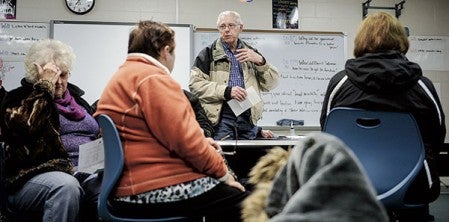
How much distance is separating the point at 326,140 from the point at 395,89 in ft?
3.88

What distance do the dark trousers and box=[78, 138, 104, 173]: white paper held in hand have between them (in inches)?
15.9

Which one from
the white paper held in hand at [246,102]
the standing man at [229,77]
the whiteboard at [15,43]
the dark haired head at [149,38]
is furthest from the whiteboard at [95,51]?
the dark haired head at [149,38]

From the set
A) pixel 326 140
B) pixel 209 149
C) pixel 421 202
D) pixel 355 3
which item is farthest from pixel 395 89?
pixel 355 3

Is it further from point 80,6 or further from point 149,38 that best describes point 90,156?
point 80,6

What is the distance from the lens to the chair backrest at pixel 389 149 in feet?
5.11

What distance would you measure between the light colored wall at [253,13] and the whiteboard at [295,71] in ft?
0.60

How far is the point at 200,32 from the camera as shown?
4.64 meters

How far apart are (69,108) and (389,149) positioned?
4.58 feet

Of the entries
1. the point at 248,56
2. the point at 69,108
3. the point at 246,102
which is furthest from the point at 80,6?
the point at 69,108

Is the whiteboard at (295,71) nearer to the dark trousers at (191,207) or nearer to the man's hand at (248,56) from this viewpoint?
the man's hand at (248,56)

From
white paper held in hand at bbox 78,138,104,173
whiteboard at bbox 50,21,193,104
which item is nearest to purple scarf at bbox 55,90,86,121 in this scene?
white paper held in hand at bbox 78,138,104,173

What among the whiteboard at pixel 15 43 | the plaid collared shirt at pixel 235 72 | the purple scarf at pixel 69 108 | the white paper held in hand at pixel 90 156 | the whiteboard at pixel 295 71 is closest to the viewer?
the white paper held in hand at pixel 90 156

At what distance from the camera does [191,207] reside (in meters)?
1.45

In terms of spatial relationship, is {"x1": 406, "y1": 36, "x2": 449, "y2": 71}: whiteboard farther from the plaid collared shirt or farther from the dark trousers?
the dark trousers
